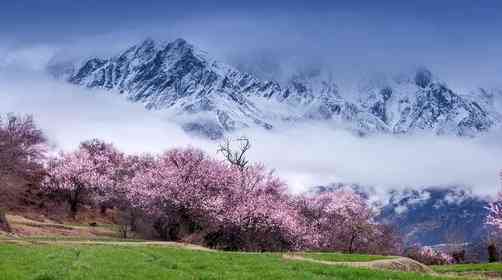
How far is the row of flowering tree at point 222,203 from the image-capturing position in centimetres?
7819

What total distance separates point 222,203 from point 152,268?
4771 centimetres

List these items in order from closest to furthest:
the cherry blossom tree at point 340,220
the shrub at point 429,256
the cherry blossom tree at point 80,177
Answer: the cherry blossom tree at point 340,220 → the shrub at point 429,256 → the cherry blossom tree at point 80,177

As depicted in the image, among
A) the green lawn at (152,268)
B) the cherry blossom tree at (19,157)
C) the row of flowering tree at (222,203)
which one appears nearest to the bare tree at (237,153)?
the row of flowering tree at (222,203)

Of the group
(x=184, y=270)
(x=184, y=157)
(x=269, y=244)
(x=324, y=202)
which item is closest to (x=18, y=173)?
(x=184, y=157)

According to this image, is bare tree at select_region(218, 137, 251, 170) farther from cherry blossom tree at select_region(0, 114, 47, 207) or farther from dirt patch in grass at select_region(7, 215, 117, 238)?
cherry blossom tree at select_region(0, 114, 47, 207)

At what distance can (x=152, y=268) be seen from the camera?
30.5 meters

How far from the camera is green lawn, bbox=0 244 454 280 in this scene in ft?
89.1

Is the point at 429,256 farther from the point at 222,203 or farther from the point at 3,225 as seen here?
the point at 3,225

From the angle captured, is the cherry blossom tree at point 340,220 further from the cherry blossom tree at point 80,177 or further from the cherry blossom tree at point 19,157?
the cherry blossom tree at point 19,157

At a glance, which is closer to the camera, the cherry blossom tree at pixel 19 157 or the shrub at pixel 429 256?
the cherry blossom tree at pixel 19 157

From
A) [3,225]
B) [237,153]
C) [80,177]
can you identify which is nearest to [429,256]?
[237,153]

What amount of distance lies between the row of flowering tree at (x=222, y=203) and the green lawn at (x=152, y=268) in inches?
1566

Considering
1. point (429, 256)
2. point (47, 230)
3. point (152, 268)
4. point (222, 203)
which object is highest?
point (222, 203)

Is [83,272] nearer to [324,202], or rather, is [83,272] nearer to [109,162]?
[324,202]
